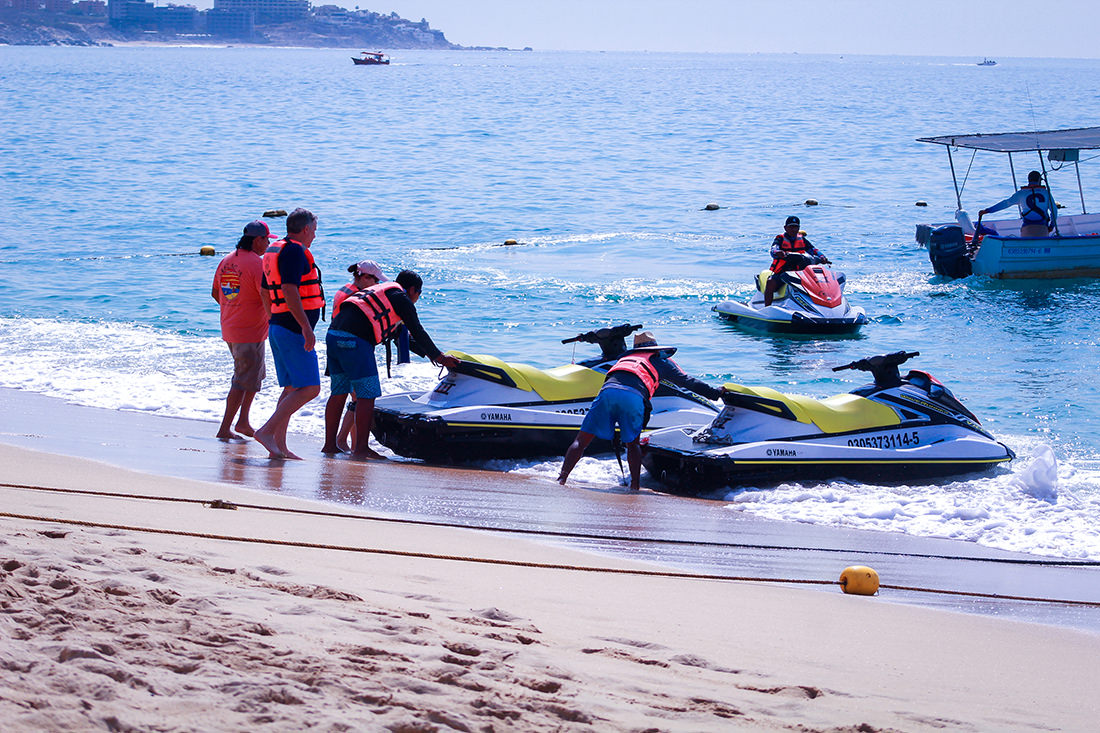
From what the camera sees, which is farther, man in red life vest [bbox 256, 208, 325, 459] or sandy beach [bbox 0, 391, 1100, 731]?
man in red life vest [bbox 256, 208, 325, 459]

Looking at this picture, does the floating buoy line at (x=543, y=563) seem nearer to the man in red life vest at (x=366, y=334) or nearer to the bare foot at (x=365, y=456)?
Answer: the man in red life vest at (x=366, y=334)

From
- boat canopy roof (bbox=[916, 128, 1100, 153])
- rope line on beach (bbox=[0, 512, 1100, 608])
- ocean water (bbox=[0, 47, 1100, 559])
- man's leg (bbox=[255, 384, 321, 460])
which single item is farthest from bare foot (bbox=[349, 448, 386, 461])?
boat canopy roof (bbox=[916, 128, 1100, 153])

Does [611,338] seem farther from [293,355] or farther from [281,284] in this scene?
[281,284]

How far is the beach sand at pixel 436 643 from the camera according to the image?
332 centimetres

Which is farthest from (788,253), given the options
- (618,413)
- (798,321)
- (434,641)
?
(434,641)

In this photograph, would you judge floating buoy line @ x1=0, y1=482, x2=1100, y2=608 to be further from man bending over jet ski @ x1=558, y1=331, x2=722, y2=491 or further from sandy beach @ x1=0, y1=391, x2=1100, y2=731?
man bending over jet ski @ x1=558, y1=331, x2=722, y2=491

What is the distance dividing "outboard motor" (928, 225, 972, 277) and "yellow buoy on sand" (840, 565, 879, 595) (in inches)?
606

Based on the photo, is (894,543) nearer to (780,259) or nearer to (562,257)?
(780,259)

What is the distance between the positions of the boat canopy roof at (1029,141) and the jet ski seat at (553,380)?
11793mm

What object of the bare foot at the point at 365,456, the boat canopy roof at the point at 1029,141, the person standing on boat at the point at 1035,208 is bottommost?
the bare foot at the point at 365,456

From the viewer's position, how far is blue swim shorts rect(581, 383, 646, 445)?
8.05m

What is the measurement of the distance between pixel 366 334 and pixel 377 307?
0.68 ft

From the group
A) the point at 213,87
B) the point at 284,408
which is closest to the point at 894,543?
the point at 284,408

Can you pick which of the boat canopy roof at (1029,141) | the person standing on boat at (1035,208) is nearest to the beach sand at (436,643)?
the person standing on boat at (1035,208)
